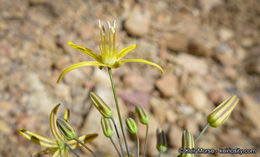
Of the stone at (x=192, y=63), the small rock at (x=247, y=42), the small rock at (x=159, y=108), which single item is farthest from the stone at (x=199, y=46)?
the small rock at (x=159, y=108)

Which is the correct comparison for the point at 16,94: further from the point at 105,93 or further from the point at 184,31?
the point at 184,31

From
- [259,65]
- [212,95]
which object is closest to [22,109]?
[212,95]

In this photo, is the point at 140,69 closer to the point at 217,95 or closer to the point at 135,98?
the point at 135,98

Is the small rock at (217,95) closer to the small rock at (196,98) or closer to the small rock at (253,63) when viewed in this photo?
the small rock at (196,98)

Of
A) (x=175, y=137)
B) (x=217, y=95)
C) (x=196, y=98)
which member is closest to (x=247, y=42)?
(x=217, y=95)

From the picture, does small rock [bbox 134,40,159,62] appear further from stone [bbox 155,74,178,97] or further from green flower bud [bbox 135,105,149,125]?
green flower bud [bbox 135,105,149,125]

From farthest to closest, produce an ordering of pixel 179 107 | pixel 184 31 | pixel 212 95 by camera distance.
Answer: pixel 184 31
pixel 212 95
pixel 179 107

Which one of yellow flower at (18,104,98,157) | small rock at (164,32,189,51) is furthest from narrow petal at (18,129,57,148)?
small rock at (164,32,189,51)
